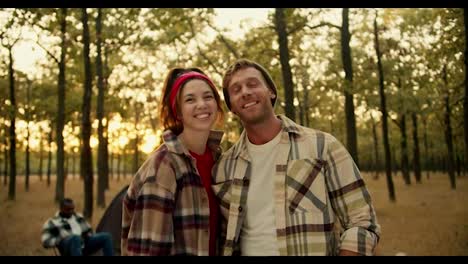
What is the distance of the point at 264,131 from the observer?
3062mm

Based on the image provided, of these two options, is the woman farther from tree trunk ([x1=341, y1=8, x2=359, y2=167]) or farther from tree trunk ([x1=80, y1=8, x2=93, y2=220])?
tree trunk ([x1=80, y1=8, x2=93, y2=220])

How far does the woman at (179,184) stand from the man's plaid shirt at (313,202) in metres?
0.17

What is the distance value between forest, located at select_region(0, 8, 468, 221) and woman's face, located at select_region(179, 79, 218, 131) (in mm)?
9773

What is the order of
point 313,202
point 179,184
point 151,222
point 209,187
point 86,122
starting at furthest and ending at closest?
1. point 86,122
2. point 209,187
3. point 313,202
4. point 179,184
5. point 151,222

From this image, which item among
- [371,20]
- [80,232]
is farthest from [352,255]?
[371,20]

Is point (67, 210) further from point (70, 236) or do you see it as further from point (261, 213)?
point (261, 213)

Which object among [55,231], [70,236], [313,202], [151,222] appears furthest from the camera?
[55,231]

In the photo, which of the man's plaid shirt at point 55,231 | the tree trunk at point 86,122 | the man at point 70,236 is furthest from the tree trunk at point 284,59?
the man's plaid shirt at point 55,231

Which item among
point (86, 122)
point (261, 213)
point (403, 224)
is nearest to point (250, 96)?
point (261, 213)

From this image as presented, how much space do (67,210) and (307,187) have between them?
7444 millimetres

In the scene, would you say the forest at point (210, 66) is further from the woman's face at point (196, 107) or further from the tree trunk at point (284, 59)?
the woman's face at point (196, 107)

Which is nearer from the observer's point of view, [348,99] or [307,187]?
[307,187]

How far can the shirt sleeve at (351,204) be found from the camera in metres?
2.54

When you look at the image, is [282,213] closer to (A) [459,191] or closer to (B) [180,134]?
(B) [180,134]
